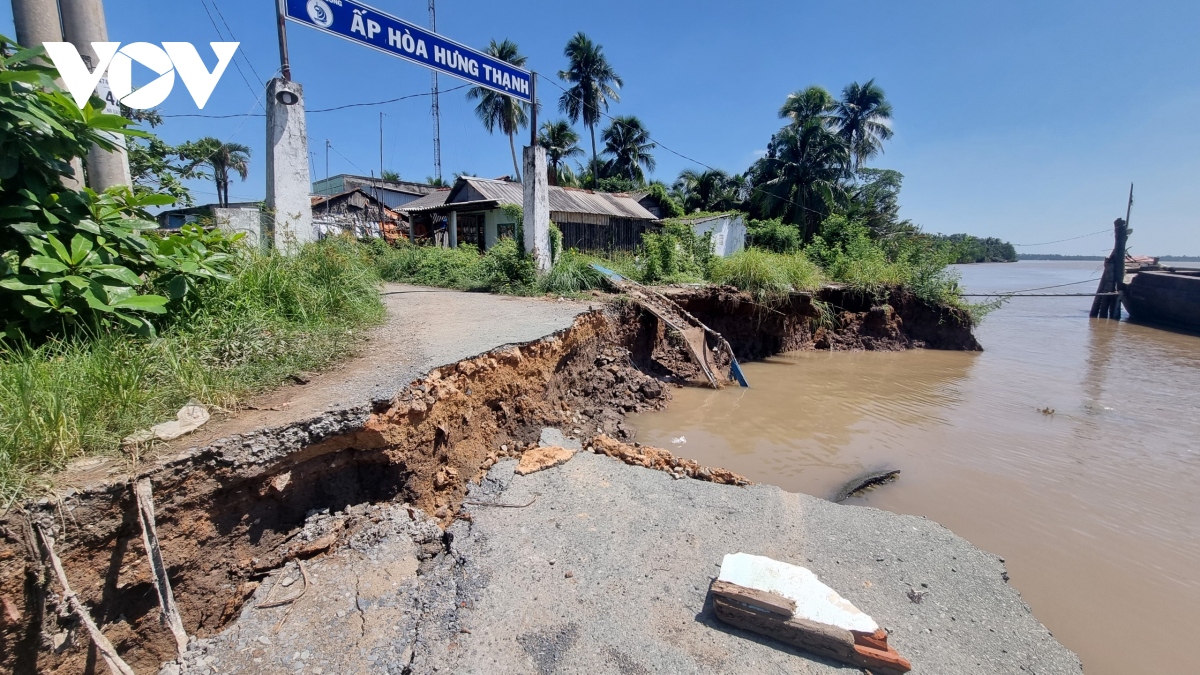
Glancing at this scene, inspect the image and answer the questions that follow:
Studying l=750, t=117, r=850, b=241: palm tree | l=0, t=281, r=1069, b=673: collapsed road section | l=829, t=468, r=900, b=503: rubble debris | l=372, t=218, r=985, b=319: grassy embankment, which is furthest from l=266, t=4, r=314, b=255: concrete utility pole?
l=750, t=117, r=850, b=241: palm tree

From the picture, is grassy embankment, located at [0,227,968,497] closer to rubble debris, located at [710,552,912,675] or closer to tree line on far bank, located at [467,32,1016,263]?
rubble debris, located at [710,552,912,675]

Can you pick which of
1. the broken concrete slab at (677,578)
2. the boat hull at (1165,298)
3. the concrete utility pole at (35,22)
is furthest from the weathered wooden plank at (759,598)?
the boat hull at (1165,298)

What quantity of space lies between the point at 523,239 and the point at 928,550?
25.5 ft

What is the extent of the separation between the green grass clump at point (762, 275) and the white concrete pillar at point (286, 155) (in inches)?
313

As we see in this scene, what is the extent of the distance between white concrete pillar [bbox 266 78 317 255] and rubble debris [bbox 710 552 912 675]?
6253mm

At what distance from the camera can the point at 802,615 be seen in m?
2.31

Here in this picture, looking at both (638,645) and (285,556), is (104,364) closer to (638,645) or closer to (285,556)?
(285,556)

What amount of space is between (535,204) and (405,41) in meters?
3.09

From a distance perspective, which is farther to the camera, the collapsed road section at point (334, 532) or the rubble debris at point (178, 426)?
the rubble debris at point (178, 426)

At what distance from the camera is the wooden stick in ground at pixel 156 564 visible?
221 centimetres

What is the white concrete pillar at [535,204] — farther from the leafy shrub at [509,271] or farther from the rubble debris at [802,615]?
the rubble debris at [802,615]

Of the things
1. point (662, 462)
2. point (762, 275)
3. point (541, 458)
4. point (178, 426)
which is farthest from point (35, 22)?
point (762, 275)

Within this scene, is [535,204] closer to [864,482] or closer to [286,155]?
[286,155]

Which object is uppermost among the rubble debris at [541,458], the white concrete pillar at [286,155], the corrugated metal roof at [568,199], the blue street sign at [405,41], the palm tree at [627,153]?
the palm tree at [627,153]
